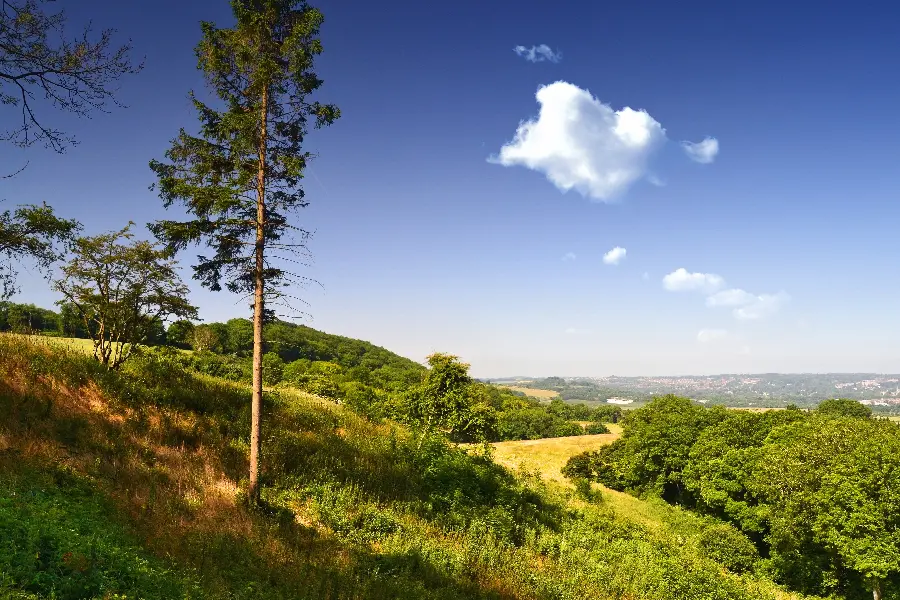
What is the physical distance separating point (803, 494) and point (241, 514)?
33727mm

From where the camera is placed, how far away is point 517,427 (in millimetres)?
111875

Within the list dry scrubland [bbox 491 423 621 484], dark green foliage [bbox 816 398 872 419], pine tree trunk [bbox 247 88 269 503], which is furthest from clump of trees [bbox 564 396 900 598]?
dark green foliage [bbox 816 398 872 419]

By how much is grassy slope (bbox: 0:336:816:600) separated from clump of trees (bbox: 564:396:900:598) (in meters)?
9.26

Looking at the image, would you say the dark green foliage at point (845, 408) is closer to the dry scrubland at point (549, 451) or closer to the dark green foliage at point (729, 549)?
the dry scrubland at point (549, 451)

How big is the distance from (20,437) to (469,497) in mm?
16259

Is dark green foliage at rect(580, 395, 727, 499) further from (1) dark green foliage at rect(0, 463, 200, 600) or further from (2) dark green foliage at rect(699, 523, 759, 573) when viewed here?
(1) dark green foliage at rect(0, 463, 200, 600)

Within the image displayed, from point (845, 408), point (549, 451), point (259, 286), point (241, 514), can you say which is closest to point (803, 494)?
point (241, 514)

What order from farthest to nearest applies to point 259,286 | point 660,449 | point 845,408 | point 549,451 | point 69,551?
point 845,408 → point 549,451 → point 660,449 → point 259,286 → point 69,551

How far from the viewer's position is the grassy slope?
28.0ft

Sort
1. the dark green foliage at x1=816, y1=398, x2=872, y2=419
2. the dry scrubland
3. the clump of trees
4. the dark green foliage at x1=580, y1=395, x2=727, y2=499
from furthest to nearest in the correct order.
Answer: the dark green foliage at x1=816, y1=398, x2=872, y2=419
the dry scrubland
the dark green foliage at x1=580, y1=395, x2=727, y2=499
the clump of trees

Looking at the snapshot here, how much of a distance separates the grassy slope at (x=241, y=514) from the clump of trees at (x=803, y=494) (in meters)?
9.26

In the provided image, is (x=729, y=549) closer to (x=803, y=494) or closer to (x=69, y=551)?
(x=803, y=494)

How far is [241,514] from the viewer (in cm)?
1263

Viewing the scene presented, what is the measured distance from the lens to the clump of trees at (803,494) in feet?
81.3
